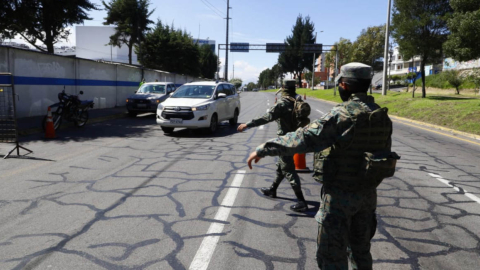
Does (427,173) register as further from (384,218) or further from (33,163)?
(33,163)

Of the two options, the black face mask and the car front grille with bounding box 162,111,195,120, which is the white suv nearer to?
the car front grille with bounding box 162,111,195,120

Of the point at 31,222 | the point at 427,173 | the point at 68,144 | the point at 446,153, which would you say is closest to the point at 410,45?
the point at 446,153

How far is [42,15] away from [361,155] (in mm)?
22504

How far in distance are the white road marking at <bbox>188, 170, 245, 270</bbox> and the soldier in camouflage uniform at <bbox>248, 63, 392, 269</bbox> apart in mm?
1216

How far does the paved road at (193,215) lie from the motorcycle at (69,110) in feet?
12.1

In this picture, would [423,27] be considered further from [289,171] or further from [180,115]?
[289,171]

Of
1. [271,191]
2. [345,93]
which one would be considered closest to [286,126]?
[271,191]

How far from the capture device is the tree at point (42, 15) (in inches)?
720

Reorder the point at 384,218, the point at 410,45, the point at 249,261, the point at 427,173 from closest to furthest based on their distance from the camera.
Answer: the point at 249,261
the point at 384,218
the point at 427,173
the point at 410,45

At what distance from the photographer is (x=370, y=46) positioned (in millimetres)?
37594

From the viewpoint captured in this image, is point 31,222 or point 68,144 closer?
point 31,222

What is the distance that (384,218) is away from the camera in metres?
4.65

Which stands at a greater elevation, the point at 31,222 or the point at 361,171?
the point at 361,171

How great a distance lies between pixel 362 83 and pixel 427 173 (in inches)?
219
